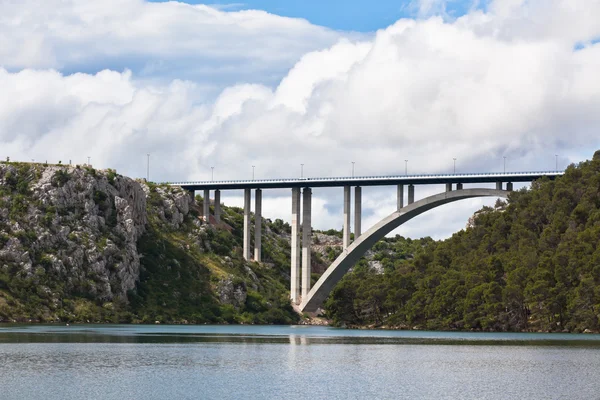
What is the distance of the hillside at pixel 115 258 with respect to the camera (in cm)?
14538

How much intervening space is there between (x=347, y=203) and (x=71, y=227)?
1650 inches

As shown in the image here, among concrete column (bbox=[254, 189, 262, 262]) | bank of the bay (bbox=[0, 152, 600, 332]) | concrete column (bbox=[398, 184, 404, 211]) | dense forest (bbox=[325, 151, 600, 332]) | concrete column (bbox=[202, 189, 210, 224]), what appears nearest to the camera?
dense forest (bbox=[325, 151, 600, 332])

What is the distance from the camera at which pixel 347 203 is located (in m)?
144

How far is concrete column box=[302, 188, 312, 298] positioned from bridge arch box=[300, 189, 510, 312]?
5.55 ft

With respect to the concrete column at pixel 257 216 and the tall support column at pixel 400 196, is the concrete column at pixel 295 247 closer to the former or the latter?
the concrete column at pixel 257 216

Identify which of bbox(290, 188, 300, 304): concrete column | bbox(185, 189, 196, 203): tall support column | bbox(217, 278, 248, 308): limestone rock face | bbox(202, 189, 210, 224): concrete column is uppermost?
bbox(185, 189, 196, 203): tall support column

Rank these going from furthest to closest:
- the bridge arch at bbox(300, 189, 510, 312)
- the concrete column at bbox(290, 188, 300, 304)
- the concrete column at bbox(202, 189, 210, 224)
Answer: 1. the concrete column at bbox(202, 189, 210, 224)
2. the concrete column at bbox(290, 188, 300, 304)
3. the bridge arch at bbox(300, 189, 510, 312)

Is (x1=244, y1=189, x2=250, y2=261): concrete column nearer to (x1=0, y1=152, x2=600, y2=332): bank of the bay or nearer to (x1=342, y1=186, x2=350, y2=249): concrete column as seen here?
(x1=0, y1=152, x2=600, y2=332): bank of the bay

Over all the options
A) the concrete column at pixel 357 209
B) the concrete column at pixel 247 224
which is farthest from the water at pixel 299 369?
the concrete column at pixel 247 224

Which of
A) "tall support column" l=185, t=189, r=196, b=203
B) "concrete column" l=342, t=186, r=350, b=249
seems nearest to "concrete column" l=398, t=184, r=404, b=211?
"concrete column" l=342, t=186, r=350, b=249

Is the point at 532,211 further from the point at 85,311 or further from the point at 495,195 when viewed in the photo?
the point at 85,311

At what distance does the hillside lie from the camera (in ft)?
477

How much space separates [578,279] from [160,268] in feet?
252

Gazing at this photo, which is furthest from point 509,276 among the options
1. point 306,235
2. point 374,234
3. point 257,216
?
point 257,216
